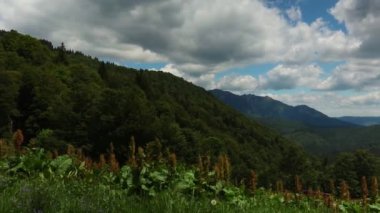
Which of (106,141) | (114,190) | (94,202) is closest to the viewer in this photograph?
(94,202)

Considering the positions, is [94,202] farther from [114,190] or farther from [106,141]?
[106,141]

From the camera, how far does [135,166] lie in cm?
938

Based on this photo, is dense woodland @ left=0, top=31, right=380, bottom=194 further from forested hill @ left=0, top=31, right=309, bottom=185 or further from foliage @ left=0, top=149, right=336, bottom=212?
foliage @ left=0, top=149, right=336, bottom=212

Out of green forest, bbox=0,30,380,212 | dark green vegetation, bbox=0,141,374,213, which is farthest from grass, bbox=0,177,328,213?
green forest, bbox=0,30,380,212

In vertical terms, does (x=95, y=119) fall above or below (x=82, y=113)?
below

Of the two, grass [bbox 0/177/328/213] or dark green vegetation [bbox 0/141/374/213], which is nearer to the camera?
grass [bbox 0/177/328/213]

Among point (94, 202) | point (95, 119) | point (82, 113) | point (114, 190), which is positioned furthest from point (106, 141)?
point (94, 202)

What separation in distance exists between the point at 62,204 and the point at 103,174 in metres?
3.36

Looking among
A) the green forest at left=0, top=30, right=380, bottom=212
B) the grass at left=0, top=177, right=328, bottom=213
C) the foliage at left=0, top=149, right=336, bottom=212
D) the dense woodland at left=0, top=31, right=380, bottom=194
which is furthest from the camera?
the dense woodland at left=0, top=31, right=380, bottom=194

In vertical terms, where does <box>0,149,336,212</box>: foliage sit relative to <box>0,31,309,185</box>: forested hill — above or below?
below

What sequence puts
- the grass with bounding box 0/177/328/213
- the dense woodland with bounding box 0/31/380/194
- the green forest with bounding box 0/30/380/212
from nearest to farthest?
the grass with bounding box 0/177/328/213
the green forest with bounding box 0/30/380/212
the dense woodland with bounding box 0/31/380/194

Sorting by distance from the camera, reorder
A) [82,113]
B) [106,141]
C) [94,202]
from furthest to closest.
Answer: [82,113]
[106,141]
[94,202]

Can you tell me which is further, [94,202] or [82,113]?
[82,113]

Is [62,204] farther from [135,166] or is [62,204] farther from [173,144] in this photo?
[173,144]
